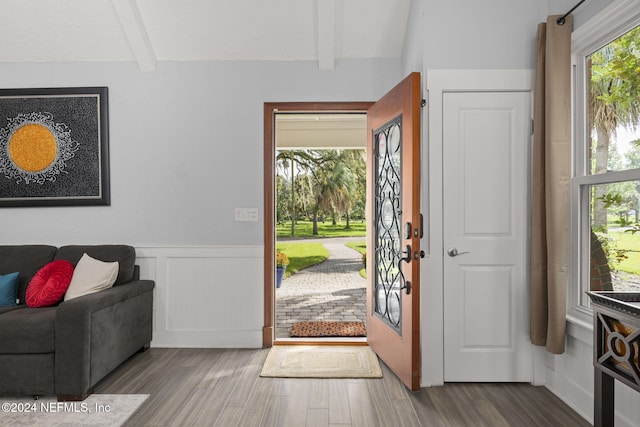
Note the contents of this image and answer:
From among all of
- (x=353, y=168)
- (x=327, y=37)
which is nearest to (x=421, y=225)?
(x=327, y=37)

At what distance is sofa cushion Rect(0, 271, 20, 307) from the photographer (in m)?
3.08

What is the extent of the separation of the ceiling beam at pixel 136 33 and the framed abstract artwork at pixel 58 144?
1.44 feet

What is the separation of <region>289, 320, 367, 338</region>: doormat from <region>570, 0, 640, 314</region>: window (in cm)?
201

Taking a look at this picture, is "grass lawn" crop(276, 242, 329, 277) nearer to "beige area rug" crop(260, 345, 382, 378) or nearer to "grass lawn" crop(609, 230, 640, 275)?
"beige area rug" crop(260, 345, 382, 378)

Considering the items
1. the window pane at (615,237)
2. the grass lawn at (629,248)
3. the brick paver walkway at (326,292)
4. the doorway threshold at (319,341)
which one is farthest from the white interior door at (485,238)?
the brick paver walkway at (326,292)

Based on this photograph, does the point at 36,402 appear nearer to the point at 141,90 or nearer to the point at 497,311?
the point at 141,90

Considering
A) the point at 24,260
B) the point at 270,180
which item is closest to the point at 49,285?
the point at 24,260

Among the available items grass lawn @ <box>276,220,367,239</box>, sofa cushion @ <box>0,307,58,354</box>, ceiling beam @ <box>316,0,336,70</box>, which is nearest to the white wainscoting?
sofa cushion @ <box>0,307,58,354</box>

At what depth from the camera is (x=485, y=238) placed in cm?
283

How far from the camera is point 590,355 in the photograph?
2.38 meters

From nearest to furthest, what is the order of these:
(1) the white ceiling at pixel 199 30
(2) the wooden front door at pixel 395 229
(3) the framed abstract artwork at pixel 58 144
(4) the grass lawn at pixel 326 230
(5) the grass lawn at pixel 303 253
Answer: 1. (2) the wooden front door at pixel 395 229
2. (1) the white ceiling at pixel 199 30
3. (3) the framed abstract artwork at pixel 58 144
4. (5) the grass lawn at pixel 303 253
5. (4) the grass lawn at pixel 326 230

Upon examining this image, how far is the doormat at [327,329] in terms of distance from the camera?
4.03 m

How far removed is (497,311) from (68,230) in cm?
352

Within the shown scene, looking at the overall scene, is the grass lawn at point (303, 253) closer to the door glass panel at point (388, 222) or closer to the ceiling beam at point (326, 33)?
the door glass panel at point (388, 222)
